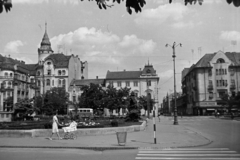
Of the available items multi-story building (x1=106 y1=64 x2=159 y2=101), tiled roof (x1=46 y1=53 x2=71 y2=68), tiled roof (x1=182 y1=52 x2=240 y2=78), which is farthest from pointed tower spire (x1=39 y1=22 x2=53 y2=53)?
tiled roof (x1=182 y1=52 x2=240 y2=78)

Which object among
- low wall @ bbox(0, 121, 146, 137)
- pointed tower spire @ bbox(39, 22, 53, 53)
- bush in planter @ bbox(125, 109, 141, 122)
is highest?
pointed tower spire @ bbox(39, 22, 53, 53)

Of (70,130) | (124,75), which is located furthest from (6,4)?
Result: (124,75)

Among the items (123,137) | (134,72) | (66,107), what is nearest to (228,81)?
(134,72)

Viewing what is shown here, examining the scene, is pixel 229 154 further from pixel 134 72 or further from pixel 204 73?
pixel 134 72

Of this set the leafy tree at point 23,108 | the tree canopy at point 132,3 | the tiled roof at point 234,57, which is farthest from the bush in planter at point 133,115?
the tiled roof at point 234,57

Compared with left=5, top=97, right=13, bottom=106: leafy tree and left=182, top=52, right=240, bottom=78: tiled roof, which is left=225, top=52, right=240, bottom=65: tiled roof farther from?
left=5, top=97, right=13, bottom=106: leafy tree

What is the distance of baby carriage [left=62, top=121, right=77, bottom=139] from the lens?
1770 cm

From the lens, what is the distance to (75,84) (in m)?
97.2

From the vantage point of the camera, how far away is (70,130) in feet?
58.2

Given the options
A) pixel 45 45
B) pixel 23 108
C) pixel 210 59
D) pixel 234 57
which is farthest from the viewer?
pixel 45 45

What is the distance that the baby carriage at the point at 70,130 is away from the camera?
1770cm

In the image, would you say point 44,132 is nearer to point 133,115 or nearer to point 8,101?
point 133,115

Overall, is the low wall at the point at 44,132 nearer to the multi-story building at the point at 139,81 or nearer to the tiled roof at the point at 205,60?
the tiled roof at the point at 205,60

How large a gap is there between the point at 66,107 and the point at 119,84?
82.0ft
